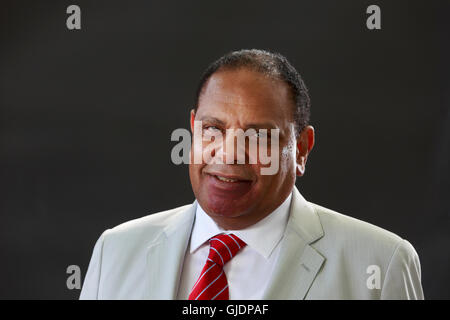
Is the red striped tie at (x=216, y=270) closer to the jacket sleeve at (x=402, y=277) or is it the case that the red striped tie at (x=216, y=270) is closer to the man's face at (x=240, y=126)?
the man's face at (x=240, y=126)

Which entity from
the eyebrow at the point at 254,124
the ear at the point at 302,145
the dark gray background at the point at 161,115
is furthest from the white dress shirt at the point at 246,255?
the dark gray background at the point at 161,115

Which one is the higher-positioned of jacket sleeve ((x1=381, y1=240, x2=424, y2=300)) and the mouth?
the mouth

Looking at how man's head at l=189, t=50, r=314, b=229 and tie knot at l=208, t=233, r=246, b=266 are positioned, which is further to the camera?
tie knot at l=208, t=233, r=246, b=266

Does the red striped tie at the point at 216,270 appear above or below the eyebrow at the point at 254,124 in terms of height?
below

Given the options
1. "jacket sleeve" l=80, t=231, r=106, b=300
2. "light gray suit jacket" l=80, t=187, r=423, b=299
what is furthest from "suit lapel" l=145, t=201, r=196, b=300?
"jacket sleeve" l=80, t=231, r=106, b=300

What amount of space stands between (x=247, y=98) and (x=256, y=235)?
1.58 feet

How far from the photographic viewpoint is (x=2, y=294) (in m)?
3.04

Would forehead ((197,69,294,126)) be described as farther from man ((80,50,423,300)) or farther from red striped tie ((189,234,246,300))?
red striped tie ((189,234,246,300))

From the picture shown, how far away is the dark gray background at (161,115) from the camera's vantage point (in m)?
3.04

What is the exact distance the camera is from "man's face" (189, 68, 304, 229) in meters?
2.32

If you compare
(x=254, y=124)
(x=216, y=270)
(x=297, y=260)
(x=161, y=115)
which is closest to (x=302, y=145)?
(x=254, y=124)

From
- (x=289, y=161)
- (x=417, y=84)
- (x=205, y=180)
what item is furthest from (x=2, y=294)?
(x=417, y=84)

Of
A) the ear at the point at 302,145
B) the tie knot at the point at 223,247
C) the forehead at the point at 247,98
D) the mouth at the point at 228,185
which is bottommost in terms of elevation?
the tie knot at the point at 223,247

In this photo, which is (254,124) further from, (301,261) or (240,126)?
(301,261)
